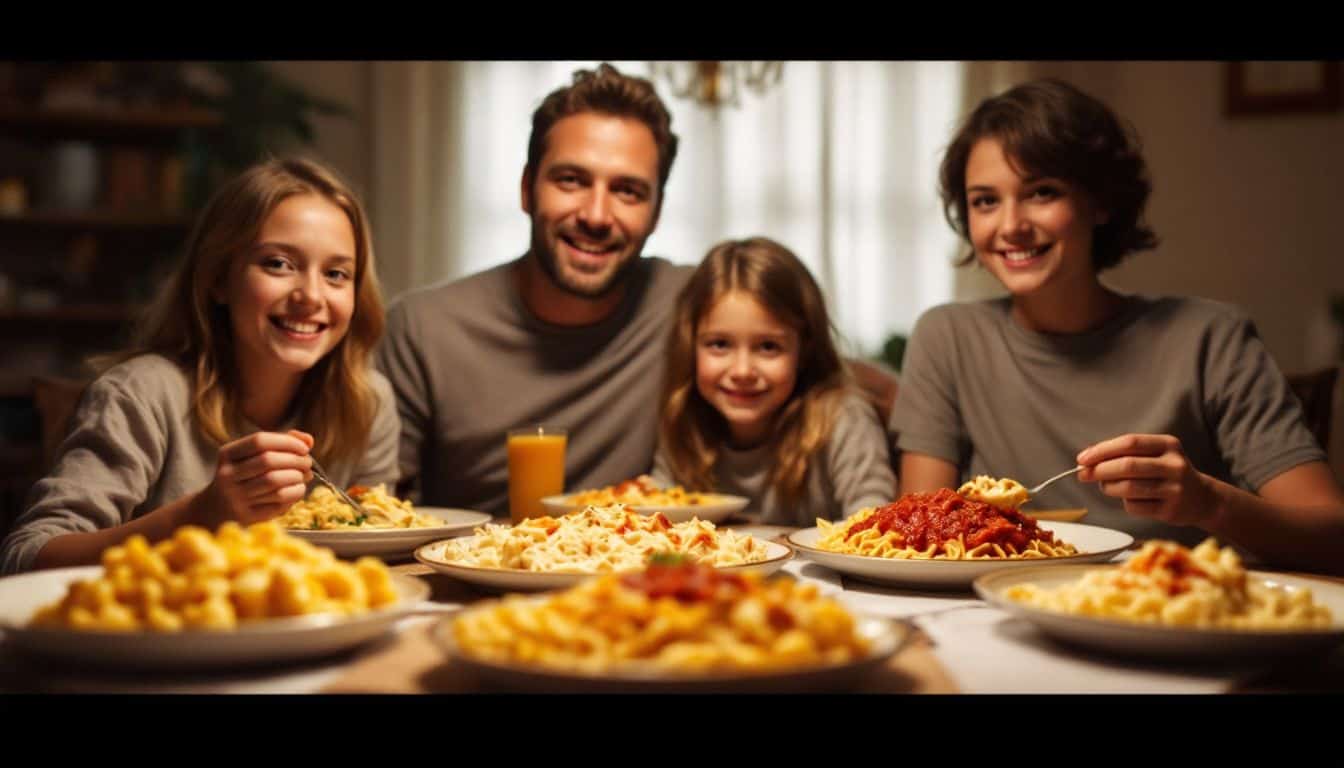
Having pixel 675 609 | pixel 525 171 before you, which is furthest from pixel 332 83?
pixel 675 609

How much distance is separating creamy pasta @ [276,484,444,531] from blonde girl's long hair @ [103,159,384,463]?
12.0 inches

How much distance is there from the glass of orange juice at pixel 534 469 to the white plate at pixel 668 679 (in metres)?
1.39

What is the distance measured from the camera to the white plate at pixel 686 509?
6.13 ft

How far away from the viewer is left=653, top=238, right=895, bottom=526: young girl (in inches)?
97.0

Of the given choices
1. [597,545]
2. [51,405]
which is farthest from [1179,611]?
[51,405]

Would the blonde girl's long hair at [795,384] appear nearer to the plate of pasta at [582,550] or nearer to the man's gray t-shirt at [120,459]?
the man's gray t-shirt at [120,459]

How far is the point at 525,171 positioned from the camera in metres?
2.87

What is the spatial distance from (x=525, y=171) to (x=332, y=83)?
3548 mm

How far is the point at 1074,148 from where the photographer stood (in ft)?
7.18

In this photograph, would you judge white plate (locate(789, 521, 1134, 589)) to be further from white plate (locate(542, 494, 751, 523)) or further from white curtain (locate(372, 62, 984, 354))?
white curtain (locate(372, 62, 984, 354))

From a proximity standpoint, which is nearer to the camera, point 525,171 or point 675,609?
point 675,609

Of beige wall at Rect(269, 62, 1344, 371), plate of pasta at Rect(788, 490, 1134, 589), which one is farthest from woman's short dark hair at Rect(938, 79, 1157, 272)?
beige wall at Rect(269, 62, 1344, 371)
